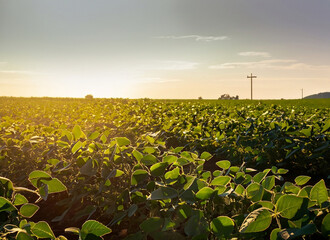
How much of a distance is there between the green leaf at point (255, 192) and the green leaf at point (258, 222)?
307mm

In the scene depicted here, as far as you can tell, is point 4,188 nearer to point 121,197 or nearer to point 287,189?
point 121,197

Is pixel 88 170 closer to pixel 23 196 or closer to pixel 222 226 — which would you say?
pixel 23 196

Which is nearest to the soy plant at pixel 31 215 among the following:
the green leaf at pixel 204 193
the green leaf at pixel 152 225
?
the green leaf at pixel 152 225

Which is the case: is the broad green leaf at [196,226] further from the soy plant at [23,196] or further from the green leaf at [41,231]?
the soy plant at [23,196]

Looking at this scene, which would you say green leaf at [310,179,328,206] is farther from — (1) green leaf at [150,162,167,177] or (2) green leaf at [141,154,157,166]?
(2) green leaf at [141,154,157,166]

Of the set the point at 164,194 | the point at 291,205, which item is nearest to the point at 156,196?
the point at 164,194

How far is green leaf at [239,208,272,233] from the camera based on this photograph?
1103 mm

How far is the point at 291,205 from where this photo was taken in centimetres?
116

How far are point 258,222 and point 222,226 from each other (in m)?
0.13

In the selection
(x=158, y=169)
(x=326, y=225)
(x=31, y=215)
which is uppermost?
Answer: (x=158, y=169)

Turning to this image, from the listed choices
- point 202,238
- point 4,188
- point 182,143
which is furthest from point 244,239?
point 182,143

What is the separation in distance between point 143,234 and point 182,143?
5.04 m

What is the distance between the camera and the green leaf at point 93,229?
122cm

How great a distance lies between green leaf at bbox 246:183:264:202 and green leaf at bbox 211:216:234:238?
1.02 ft
